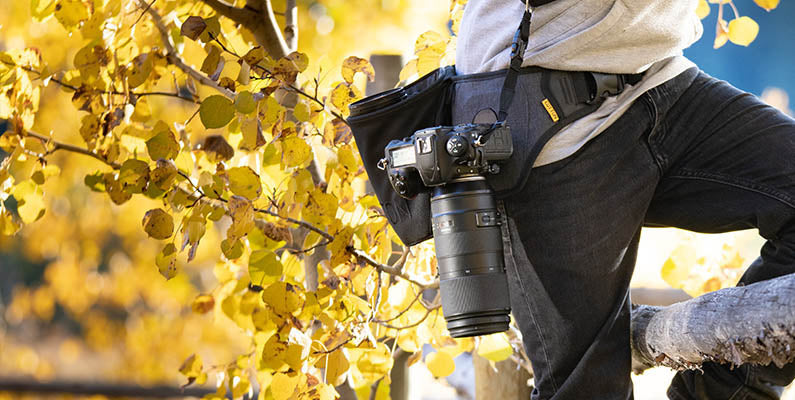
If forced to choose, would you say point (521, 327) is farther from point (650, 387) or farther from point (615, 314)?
point (650, 387)

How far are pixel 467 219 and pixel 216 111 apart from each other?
536mm

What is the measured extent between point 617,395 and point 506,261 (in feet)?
0.94

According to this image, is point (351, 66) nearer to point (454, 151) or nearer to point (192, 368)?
point (454, 151)

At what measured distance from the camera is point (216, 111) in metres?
1.55

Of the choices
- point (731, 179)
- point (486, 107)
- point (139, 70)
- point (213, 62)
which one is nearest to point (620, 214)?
point (731, 179)

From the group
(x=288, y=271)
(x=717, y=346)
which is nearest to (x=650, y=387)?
(x=288, y=271)

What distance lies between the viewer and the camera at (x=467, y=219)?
1.31m

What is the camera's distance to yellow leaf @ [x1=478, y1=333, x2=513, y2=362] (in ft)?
5.85

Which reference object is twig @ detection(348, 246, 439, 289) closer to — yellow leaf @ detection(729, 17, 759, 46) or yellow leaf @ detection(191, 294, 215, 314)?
yellow leaf @ detection(191, 294, 215, 314)

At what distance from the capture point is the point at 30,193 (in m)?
1.83

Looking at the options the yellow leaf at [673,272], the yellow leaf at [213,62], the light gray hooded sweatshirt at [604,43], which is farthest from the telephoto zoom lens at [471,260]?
the yellow leaf at [673,272]

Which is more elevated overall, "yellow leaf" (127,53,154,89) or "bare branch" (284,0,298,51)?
"bare branch" (284,0,298,51)

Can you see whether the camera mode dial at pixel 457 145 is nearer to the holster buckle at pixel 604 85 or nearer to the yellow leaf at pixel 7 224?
the holster buckle at pixel 604 85

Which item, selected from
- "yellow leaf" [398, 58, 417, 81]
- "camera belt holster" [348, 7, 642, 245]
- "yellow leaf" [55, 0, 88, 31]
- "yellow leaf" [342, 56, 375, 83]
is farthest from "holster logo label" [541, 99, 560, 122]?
"yellow leaf" [55, 0, 88, 31]
